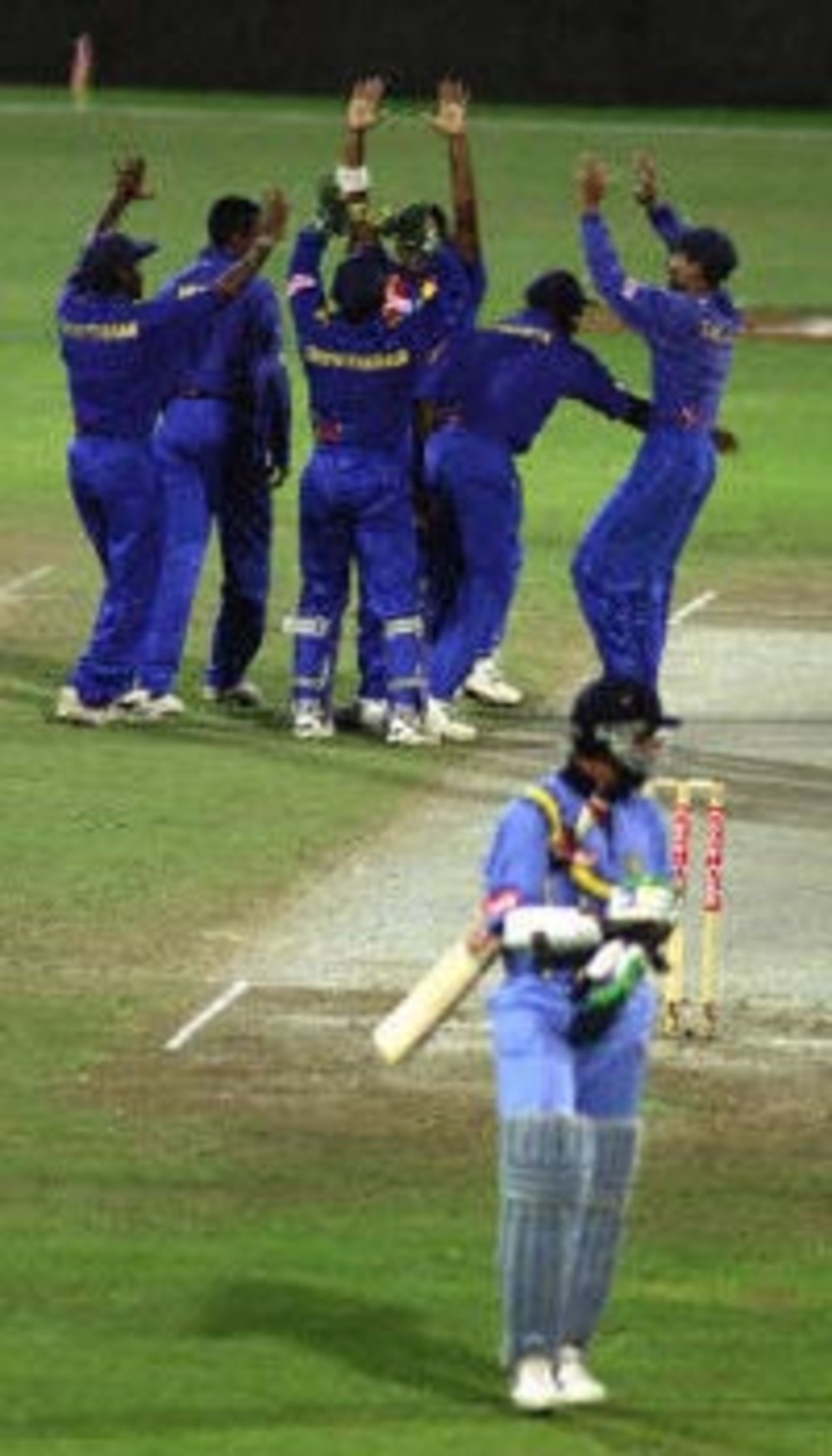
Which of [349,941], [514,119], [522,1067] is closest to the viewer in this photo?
[522,1067]

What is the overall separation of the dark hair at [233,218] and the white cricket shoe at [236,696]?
252 centimetres

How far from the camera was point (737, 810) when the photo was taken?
91.8 feet

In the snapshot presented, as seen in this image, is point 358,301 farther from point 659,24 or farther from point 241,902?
point 659,24

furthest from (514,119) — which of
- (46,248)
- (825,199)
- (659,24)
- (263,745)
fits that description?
(263,745)

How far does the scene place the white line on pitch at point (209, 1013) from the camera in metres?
22.4

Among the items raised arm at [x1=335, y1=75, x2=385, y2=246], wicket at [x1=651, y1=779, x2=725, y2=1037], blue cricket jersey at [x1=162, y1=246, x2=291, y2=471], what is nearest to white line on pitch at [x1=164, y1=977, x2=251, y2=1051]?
wicket at [x1=651, y1=779, x2=725, y2=1037]

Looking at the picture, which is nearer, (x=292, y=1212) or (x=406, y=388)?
(x=292, y=1212)

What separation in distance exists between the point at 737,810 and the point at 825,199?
31608 millimetres

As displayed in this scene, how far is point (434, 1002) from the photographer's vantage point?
58.0 feet

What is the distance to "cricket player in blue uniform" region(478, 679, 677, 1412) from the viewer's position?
56.5 feet

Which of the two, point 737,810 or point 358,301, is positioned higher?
point 358,301

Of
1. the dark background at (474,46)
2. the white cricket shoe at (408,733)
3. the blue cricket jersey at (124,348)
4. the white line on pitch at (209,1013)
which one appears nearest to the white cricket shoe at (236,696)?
the white cricket shoe at (408,733)

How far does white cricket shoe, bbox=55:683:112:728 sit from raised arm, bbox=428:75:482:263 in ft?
10.2

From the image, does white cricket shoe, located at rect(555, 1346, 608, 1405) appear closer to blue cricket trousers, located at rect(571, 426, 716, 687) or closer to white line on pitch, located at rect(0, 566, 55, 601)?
blue cricket trousers, located at rect(571, 426, 716, 687)
